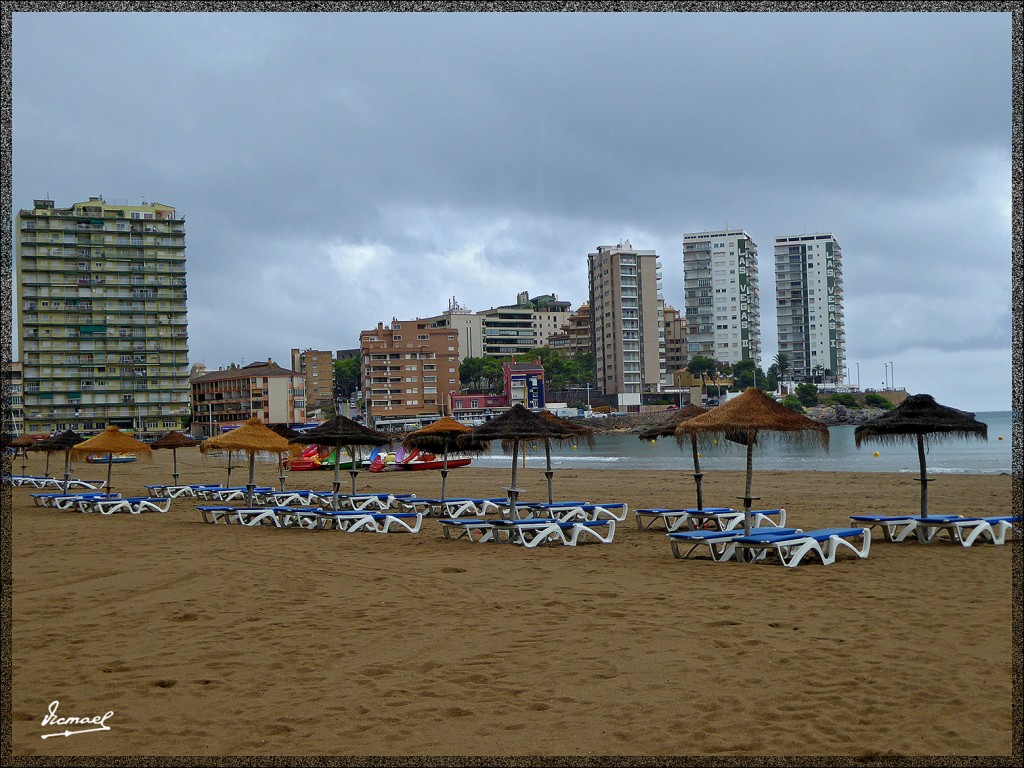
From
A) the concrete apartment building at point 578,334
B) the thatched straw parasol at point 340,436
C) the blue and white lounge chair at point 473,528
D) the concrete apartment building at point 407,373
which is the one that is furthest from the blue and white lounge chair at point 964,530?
the concrete apartment building at point 578,334

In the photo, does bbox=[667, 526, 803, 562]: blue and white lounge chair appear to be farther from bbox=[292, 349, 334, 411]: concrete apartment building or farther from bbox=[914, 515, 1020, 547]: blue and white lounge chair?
bbox=[292, 349, 334, 411]: concrete apartment building

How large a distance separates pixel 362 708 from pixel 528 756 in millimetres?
1182

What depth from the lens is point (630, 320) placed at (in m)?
118

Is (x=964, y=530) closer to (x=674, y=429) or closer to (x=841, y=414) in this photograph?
(x=674, y=429)

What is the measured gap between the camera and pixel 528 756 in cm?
415

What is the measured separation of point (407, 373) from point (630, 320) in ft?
103

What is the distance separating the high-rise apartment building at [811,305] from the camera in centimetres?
15800

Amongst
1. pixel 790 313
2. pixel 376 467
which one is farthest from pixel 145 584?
pixel 790 313

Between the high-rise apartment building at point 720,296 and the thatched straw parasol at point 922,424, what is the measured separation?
134585mm

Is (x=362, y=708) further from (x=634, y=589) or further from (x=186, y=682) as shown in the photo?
(x=634, y=589)

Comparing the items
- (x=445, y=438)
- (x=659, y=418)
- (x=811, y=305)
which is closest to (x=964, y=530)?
(x=445, y=438)

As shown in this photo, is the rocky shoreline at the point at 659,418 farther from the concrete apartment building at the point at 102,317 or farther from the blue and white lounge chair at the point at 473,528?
the blue and white lounge chair at the point at 473,528

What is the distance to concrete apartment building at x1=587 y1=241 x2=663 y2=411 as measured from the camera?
118 meters

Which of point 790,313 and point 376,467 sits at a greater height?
point 790,313
